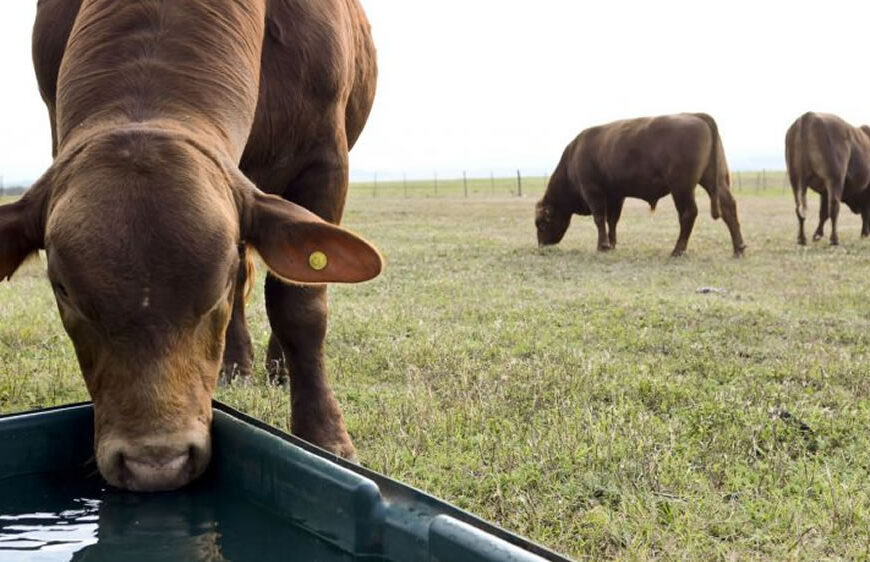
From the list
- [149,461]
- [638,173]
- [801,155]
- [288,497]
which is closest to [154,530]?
[149,461]

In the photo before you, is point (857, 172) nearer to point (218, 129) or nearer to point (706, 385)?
point (706, 385)

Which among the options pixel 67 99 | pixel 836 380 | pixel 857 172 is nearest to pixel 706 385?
pixel 836 380

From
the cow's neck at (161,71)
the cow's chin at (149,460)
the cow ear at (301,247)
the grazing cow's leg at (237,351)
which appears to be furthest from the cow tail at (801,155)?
the cow's chin at (149,460)

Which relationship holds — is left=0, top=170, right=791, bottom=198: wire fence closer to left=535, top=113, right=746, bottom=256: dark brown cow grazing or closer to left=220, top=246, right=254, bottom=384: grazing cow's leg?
left=535, top=113, right=746, bottom=256: dark brown cow grazing

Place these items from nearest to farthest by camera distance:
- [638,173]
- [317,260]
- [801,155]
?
[317,260]
[638,173]
[801,155]

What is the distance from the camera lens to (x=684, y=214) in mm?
14578

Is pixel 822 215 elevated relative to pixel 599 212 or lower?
lower

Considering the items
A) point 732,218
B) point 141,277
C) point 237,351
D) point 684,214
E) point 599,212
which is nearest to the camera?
point 141,277

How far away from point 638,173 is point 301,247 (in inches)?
528

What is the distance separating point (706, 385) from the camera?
517cm

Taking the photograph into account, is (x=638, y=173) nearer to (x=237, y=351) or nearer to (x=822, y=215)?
(x=822, y=215)

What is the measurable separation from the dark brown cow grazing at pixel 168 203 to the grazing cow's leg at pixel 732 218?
11.0m

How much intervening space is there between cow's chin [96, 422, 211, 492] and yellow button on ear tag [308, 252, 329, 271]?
0.69 metres

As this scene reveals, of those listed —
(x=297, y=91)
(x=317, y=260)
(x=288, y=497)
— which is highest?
(x=297, y=91)
